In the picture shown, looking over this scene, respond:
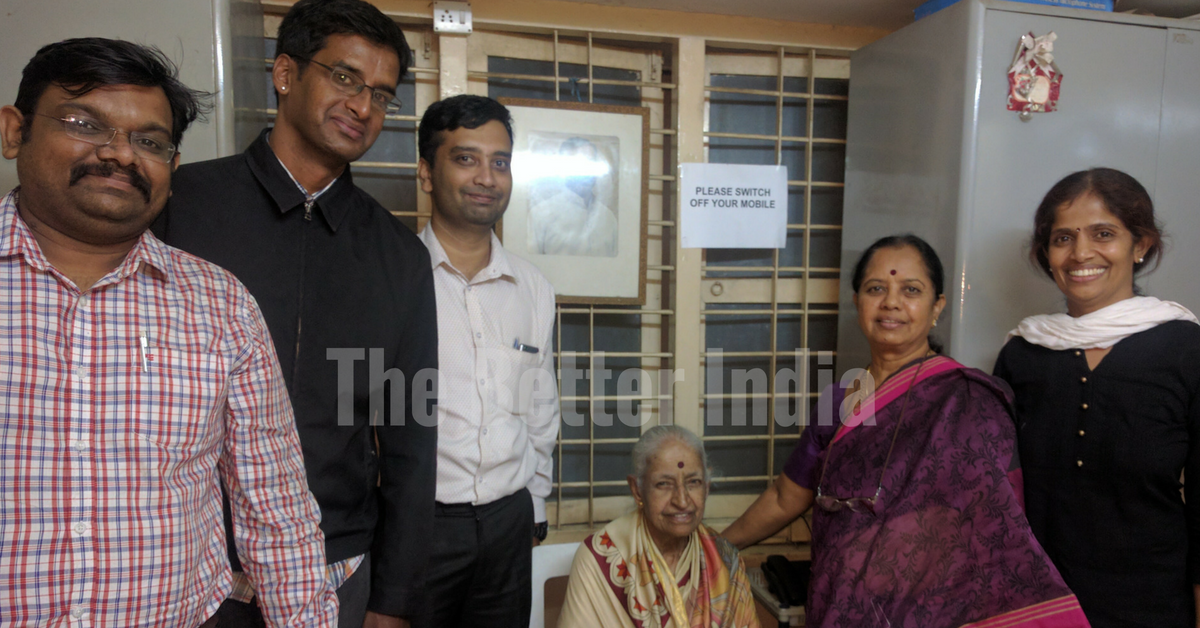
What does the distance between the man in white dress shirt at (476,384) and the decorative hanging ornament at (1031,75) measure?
1356 mm

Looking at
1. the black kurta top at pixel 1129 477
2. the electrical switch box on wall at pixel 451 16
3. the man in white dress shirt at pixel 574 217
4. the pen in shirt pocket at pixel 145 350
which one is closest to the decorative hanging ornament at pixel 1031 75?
the black kurta top at pixel 1129 477

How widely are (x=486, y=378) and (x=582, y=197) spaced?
2.69 ft

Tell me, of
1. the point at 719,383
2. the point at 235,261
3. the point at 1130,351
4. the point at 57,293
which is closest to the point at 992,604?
the point at 1130,351

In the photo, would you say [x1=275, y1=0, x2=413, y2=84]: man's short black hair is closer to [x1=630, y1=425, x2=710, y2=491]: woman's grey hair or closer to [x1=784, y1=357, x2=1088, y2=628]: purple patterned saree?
[x1=630, y1=425, x2=710, y2=491]: woman's grey hair

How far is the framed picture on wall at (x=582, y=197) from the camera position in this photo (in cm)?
211

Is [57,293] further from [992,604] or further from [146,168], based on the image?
[992,604]

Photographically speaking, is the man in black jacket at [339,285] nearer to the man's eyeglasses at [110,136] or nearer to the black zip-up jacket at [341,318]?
the black zip-up jacket at [341,318]

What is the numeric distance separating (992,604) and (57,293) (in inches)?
65.9

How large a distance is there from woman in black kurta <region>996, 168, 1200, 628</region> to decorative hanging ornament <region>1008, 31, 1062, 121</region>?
442 millimetres

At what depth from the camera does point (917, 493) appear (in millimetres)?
1359

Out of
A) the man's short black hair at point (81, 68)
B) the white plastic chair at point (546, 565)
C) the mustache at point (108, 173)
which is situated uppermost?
the man's short black hair at point (81, 68)

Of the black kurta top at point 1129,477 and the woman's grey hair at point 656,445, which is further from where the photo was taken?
the woman's grey hair at point 656,445

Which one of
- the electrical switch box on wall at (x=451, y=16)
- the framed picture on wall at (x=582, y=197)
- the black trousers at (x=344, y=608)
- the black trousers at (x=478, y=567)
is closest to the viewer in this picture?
the black trousers at (x=344, y=608)

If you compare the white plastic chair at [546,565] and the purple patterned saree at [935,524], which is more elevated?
the purple patterned saree at [935,524]
